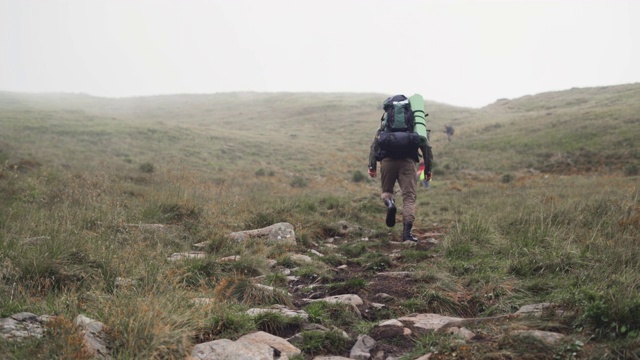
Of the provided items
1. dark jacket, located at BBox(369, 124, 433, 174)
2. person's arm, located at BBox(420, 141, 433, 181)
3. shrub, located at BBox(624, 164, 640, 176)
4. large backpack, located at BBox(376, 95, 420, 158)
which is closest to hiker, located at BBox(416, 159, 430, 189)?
person's arm, located at BBox(420, 141, 433, 181)

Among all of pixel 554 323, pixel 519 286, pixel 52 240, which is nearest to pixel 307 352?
pixel 554 323

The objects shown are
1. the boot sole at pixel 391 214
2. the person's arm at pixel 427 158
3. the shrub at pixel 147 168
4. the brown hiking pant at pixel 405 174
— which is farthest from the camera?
the shrub at pixel 147 168

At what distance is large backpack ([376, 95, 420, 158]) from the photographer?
285 inches

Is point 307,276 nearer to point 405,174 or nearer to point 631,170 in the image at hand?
point 405,174

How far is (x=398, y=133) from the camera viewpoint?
7285 millimetres

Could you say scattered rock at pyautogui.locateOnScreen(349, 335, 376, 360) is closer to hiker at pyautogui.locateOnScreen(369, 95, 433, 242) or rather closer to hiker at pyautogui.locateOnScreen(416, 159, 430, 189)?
hiker at pyautogui.locateOnScreen(369, 95, 433, 242)

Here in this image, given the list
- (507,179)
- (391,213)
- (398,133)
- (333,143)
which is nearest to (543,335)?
(391,213)

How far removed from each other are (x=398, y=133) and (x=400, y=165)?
0.64 metres

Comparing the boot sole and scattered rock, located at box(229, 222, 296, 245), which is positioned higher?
the boot sole

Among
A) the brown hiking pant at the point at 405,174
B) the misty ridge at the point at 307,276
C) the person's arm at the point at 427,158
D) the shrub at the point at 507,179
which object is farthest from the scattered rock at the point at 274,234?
the shrub at the point at 507,179

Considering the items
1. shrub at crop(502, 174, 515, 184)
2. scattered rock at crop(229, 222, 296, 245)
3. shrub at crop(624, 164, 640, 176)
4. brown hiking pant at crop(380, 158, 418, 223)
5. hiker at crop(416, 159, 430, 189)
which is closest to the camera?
scattered rock at crop(229, 222, 296, 245)

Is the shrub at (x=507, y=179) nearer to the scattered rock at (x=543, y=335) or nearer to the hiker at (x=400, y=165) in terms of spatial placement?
the hiker at (x=400, y=165)

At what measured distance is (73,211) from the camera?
21.1 feet

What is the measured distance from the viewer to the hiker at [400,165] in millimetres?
7297
